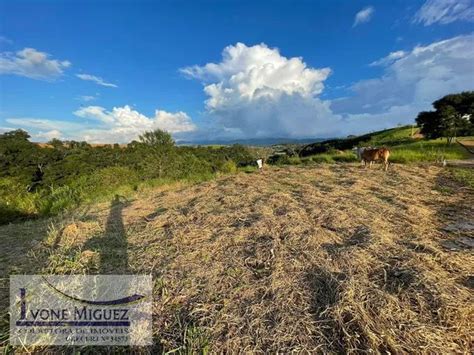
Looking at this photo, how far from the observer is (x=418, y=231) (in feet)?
10.9

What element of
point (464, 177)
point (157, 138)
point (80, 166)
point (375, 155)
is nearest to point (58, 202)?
point (375, 155)

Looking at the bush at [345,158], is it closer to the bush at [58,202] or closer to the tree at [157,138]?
the bush at [58,202]

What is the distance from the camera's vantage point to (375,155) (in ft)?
28.7

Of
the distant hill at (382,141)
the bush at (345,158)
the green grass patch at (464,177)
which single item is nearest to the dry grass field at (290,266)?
the green grass patch at (464,177)

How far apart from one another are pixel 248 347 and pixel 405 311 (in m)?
1.09

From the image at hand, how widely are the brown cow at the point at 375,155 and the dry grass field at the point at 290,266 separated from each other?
358 centimetres

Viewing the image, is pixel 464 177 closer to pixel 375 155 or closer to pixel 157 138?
pixel 375 155

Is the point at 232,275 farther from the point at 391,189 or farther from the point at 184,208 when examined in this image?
the point at 391,189

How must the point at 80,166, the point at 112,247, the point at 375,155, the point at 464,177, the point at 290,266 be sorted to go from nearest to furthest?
the point at 290,266
the point at 112,247
the point at 464,177
the point at 375,155
the point at 80,166

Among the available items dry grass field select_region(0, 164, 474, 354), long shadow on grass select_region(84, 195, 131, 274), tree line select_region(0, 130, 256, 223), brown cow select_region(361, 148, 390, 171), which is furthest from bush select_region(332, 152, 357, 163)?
long shadow on grass select_region(84, 195, 131, 274)

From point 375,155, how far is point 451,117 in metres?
12.1

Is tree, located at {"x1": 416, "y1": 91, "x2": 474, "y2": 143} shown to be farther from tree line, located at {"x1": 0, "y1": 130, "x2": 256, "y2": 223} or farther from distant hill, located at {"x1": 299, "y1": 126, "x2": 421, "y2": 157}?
tree line, located at {"x1": 0, "y1": 130, "x2": 256, "y2": 223}

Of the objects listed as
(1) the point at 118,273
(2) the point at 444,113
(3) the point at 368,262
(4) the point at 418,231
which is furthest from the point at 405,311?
(2) the point at 444,113

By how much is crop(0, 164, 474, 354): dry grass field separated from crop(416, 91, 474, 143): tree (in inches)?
587
